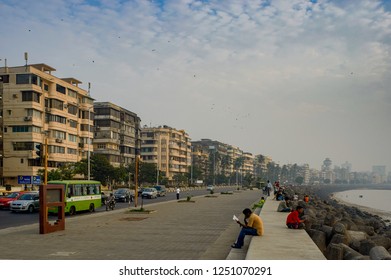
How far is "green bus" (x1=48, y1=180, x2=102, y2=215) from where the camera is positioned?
91.4ft

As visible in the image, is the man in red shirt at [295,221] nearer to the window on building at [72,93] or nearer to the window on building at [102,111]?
the window on building at [72,93]

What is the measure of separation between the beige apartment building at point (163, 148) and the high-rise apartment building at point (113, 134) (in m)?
27.7

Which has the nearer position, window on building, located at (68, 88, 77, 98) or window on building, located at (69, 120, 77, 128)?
window on building, located at (68, 88, 77, 98)

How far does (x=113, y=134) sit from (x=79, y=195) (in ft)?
224

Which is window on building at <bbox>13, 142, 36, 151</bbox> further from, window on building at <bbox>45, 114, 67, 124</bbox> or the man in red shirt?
the man in red shirt

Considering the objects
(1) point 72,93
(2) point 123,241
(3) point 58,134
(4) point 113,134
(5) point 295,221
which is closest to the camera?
(2) point 123,241

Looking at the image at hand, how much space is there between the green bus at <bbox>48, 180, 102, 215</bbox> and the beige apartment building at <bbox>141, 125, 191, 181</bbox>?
9851 centimetres

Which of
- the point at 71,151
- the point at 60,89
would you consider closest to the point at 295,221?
the point at 60,89

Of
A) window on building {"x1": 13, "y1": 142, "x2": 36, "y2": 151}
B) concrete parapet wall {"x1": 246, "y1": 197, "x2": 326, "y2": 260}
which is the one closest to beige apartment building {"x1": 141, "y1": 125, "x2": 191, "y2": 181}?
window on building {"x1": 13, "y1": 142, "x2": 36, "y2": 151}

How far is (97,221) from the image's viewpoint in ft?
78.2

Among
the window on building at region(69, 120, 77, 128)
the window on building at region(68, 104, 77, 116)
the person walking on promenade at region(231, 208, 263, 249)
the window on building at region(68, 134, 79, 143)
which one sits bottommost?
the person walking on promenade at region(231, 208, 263, 249)

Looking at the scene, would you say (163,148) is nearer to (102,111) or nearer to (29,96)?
(102,111)

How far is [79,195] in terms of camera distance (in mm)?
29375

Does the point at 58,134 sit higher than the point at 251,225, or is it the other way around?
the point at 58,134
